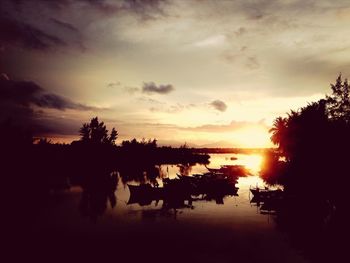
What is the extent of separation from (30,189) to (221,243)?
43.5 metres

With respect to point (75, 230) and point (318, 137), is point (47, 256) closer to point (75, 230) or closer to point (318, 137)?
point (75, 230)

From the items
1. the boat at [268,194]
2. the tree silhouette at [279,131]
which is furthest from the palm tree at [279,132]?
the boat at [268,194]

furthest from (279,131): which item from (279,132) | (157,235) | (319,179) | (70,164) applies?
(70,164)

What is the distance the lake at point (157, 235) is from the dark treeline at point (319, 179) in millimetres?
2792

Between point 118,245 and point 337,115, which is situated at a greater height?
point 337,115

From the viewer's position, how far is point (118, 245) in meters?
28.5

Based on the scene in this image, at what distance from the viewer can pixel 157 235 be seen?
31.9 m

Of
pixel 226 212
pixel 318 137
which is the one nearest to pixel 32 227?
pixel 226 212

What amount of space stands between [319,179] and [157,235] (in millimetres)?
28869

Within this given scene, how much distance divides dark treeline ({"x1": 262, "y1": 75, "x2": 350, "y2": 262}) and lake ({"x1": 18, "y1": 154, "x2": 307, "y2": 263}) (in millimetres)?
2792

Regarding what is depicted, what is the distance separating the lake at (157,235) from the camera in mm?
26031

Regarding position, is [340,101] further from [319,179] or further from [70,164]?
[70,164]

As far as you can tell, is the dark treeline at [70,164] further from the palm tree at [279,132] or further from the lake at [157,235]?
the palm tree at [279,132]

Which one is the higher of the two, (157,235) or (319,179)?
(319,179)
